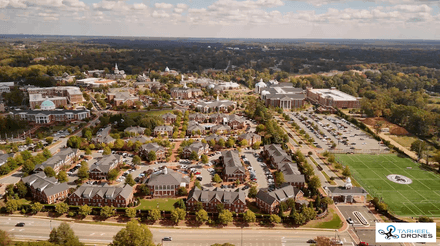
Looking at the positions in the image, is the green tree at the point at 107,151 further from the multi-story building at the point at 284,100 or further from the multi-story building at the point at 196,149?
Answer: the multi-story building at the point at 284,100

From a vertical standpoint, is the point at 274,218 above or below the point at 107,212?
below

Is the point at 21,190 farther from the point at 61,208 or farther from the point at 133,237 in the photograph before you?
the point at 133,237

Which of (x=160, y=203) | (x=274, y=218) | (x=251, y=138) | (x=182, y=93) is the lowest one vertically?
(x=160, y=203)

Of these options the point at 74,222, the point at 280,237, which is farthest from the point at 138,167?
the point at 280,237

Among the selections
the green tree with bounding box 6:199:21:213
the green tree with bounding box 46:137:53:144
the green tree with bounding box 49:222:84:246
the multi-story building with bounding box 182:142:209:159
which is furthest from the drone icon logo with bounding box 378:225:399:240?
the green tree with bounding box 46:137:53:144

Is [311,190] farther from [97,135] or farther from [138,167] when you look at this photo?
[97,135]

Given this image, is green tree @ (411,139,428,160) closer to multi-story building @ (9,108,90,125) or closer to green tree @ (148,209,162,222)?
green tree @ (148,209,162,222)

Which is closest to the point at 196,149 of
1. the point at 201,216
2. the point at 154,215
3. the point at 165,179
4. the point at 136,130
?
the point at 165,179
